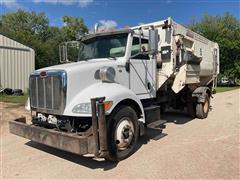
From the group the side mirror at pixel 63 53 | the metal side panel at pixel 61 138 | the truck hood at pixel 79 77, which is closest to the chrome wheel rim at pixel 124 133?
the metal side panel at pixel 61 138

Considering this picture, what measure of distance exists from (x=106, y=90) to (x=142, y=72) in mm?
1710

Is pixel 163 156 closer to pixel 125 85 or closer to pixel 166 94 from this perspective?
pixel 125 85

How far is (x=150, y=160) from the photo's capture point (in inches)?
196

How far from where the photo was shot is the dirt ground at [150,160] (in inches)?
172

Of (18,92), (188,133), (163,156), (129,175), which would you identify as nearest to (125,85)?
(163,156)

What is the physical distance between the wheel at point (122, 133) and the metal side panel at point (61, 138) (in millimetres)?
546

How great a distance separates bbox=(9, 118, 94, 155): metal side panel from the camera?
4211mm

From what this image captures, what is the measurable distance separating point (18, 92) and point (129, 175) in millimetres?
15917

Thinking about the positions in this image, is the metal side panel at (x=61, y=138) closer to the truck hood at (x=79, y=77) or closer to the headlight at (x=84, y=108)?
the headlight at (x=84, y=108)

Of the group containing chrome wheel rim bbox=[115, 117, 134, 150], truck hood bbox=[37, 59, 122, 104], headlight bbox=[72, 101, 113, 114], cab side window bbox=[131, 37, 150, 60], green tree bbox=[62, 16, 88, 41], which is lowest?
chrome wheel rim bbox=[115, 117, 134, 150]

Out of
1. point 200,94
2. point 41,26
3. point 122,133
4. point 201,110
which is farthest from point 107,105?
point 41,26

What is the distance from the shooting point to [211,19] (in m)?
44.6

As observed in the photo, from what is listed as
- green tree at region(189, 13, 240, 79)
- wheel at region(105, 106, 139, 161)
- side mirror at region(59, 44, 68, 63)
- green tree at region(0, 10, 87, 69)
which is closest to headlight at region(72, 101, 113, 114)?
wheel at region(105, 106, 139, 161)

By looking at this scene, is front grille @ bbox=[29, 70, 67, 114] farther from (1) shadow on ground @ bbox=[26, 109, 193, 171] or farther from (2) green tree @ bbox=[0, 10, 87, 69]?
(2) green tree @ bbox=[0, 10, 87, 69]
